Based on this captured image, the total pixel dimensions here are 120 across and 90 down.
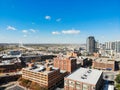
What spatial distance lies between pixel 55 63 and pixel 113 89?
4181cm

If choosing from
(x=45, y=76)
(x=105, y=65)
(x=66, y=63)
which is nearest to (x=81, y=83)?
(x=45, y=76)

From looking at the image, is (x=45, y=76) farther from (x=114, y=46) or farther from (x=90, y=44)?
(x=114, y=46)

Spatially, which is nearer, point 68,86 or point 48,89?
point 68,86

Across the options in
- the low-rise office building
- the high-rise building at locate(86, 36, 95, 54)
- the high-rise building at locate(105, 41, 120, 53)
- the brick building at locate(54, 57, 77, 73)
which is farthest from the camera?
the high-rise building at locate(86, 36, 95, 54)

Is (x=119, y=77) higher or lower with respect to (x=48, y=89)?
higher

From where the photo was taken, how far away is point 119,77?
55375 millimetres

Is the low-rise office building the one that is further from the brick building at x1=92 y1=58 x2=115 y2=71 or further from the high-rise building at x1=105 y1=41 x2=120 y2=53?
the high-rise building at x1=105 y1=41 x2=120 y2=53

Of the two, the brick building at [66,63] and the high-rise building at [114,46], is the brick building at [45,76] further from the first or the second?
the high-rise building at [114,46]

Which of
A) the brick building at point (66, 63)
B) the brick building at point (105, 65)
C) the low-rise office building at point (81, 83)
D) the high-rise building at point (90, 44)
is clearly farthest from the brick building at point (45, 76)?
the high-rise building at point (90, 44)

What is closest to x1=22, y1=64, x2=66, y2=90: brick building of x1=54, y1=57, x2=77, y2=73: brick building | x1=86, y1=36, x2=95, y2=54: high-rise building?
x1=54, y1=57, x2=77, y2=73: brick building

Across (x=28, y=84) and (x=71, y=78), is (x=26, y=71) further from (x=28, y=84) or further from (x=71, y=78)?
(x=71, y=78)

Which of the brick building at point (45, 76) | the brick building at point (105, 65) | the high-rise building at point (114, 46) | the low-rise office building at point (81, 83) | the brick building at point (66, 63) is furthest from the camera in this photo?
the high-rise building at point (114, 46)

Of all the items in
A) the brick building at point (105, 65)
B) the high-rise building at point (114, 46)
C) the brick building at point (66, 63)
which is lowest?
the brick building at point (105, 65)

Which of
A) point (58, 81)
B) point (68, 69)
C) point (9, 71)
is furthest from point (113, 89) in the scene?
point (9, 71)
